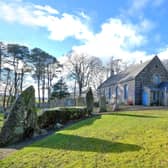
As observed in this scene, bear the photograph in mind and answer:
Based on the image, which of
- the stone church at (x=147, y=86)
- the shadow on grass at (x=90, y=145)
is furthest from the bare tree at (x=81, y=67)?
the shadow on grass at (x=90, y=145)

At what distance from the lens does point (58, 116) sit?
19609 millimetres

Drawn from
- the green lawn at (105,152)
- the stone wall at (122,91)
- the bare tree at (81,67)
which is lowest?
the green lawn at (105,152)

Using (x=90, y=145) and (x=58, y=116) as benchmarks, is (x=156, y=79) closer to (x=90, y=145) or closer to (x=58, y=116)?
(x=58, y=116)

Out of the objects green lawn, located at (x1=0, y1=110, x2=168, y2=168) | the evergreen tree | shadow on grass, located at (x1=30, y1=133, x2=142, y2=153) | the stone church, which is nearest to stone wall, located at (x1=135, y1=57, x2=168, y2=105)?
the stone church

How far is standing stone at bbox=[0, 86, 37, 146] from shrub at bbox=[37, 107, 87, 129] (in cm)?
244

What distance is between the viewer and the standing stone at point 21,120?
13.1 m

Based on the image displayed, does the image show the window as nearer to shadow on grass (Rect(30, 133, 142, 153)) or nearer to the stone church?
the stone church

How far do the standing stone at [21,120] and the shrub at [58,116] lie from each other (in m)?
2.44

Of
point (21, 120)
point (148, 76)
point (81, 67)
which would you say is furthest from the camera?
point (81, 67)

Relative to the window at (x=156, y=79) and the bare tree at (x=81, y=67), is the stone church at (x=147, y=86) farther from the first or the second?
the bare tree at (x=81, y=67)

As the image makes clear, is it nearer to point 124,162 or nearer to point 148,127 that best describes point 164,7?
point 148,127

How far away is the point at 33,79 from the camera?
4766 centimetres

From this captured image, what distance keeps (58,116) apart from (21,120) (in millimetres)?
5603

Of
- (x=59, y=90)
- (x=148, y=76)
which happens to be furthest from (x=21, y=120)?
(x=59, y=90)
